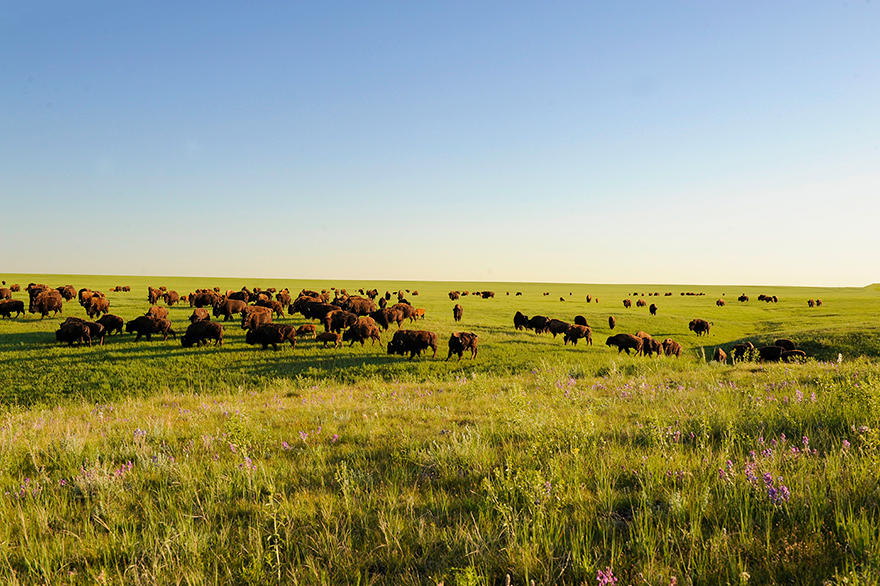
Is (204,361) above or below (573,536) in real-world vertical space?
below

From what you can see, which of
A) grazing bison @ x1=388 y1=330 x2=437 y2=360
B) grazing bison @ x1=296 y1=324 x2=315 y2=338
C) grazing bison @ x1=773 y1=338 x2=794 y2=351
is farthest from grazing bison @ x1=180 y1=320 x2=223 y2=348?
grazing bison @ x1=773 y1=338 x2=794 y2=351

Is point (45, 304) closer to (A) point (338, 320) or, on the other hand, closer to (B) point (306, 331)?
(B) point (306, 331)

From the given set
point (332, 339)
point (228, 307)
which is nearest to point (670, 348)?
point (332, 339)

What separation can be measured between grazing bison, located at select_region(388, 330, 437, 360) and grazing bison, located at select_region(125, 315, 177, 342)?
14425 mm

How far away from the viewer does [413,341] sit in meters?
22.5

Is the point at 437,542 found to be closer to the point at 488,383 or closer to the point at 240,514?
the point at 240,514

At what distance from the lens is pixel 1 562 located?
3.16 m

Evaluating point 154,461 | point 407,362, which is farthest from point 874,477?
point 407,362

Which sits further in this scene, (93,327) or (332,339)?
(332,339)

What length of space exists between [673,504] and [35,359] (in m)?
27.0

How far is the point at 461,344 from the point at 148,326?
750 inches

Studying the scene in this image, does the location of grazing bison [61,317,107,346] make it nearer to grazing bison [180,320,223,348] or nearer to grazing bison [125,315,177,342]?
grazing bison [125,315,177,342]

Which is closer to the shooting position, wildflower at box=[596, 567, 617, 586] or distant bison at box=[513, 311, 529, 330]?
wildflower at box=[596, 567, 617, 586]

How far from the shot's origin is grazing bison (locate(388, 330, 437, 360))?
73.6ft
